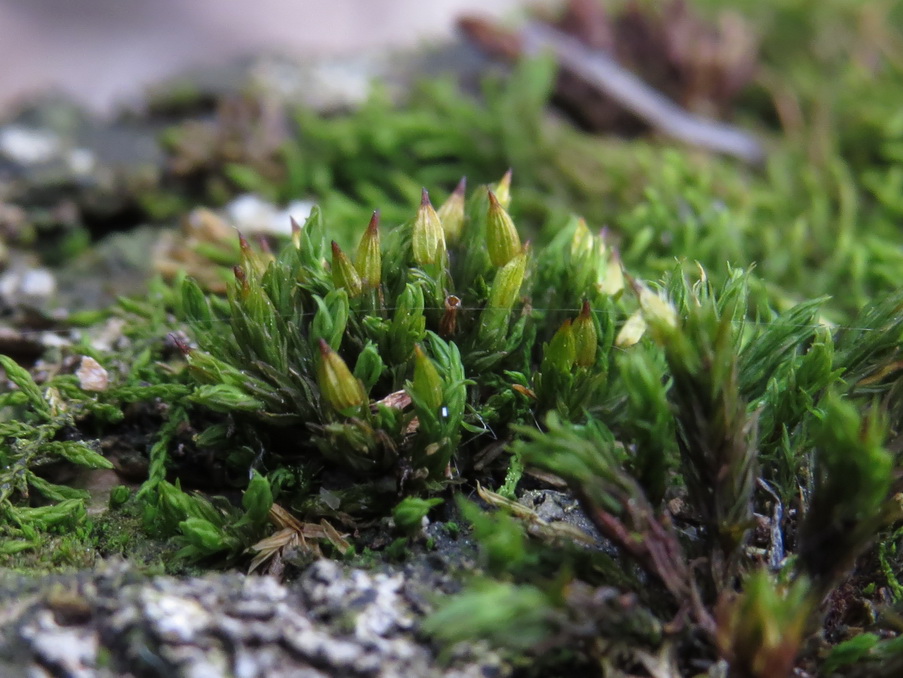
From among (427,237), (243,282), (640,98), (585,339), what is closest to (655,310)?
(585,339)

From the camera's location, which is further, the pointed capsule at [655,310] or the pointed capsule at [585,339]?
the pointed capsule at [585,339]

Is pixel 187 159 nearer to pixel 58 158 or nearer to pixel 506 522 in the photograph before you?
pixel 58 158

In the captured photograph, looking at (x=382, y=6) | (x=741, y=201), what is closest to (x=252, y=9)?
(x=382, y=6)

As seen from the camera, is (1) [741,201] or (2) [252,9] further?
(2) [252,9]

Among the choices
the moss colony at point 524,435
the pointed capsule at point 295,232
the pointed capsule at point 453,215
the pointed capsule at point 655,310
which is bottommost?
the moss colony at point 524,435

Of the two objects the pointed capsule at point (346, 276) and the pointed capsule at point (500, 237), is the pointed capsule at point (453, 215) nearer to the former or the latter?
the pointed capsule at point (500, 237)

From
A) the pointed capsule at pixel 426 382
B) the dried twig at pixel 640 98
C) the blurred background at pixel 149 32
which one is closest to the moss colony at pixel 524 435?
the pointed capsule at pixel 426 382
